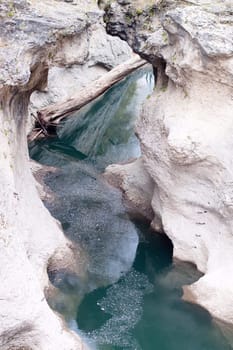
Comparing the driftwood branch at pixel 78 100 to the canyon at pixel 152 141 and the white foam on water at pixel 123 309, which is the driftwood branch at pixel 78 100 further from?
the white foam on water at pixel 123 309

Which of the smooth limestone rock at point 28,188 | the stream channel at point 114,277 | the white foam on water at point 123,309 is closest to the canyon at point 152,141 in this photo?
the smooth limestone rock at point 28,188

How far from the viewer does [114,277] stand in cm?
929

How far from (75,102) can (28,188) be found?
6691 millimetres

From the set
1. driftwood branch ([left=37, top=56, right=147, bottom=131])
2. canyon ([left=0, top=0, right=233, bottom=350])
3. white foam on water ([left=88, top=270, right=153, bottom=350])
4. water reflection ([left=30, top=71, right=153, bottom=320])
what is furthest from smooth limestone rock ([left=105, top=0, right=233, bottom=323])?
driftwood branch ([left=37, top=56, right=147, bottom=131])

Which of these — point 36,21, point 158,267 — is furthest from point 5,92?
point 158,267

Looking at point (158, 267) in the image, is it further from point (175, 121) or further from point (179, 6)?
point (179, 6)

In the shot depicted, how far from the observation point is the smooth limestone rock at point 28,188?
6.77 m

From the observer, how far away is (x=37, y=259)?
8.62m

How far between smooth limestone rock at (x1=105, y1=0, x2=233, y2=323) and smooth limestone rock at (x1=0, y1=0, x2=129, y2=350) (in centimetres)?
131

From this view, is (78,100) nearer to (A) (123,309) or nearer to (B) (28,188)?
(B) (28,188)

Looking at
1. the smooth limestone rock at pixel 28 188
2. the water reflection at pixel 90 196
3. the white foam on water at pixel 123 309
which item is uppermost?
the smooth limestone rock at pixel 28 188

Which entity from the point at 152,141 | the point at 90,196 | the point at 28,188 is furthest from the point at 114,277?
the point at 90,196

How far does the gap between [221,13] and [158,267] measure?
439cm

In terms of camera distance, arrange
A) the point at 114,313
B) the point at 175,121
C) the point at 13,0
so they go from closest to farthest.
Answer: the point at 13,0, the point at 114,313, the point at 175,121
